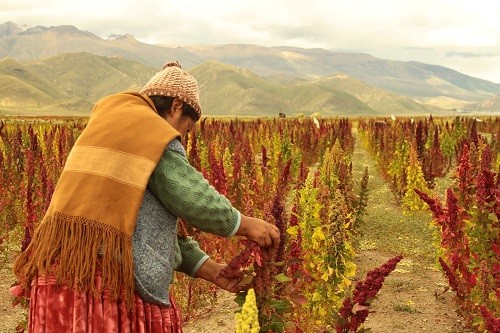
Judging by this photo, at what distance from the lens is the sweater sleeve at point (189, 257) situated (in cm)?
304

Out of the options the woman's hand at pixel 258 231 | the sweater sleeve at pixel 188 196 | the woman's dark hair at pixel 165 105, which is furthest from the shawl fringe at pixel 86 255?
the woman's dark hair at pixel 165 105

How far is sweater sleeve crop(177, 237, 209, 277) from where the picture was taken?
3.04 metres

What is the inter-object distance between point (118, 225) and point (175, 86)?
0.78 m

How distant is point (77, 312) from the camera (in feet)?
7.90

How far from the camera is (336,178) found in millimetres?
7363

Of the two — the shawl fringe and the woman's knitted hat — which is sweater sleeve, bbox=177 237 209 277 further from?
the woman's knitted hat

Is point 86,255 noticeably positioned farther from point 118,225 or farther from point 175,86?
point 175,86

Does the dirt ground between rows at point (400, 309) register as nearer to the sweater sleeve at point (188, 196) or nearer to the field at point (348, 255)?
the field at point (348, 255)

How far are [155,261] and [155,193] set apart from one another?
341 millimetres

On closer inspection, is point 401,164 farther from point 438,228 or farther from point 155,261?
point 155,261

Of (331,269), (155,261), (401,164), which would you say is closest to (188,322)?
(331,269)

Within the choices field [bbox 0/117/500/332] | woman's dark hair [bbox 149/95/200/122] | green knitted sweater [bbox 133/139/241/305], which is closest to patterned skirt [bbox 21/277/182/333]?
green knitted sweater [bbox 133/139/241/305]

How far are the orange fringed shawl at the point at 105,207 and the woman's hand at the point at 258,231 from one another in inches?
20.3

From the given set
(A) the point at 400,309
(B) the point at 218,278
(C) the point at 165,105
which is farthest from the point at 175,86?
(A) the point at 400,309
